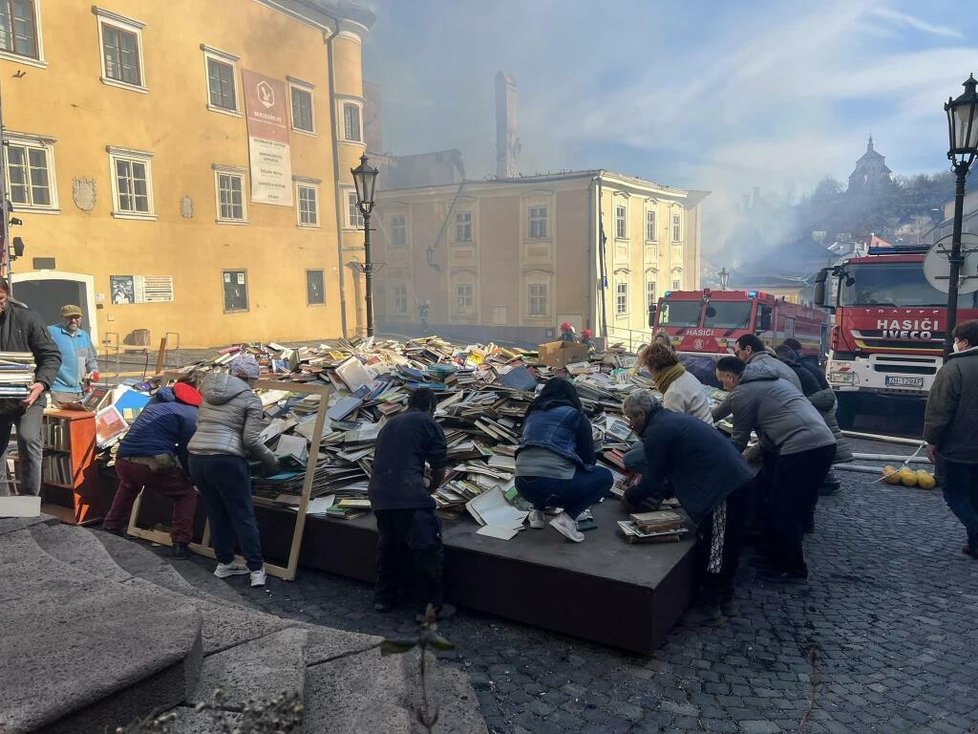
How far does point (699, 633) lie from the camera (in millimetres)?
4406

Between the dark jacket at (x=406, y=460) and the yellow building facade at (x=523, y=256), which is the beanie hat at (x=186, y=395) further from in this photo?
the yellow building facade at (x=523, y=256)

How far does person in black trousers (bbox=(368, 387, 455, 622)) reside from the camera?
15.0ft

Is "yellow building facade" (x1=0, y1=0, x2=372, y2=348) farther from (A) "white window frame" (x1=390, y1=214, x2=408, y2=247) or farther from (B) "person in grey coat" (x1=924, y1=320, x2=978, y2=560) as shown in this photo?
(B) "person in grey coat" (x1=924, y1=320, x2=978, y2=560)

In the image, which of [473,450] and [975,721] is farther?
[473,450]

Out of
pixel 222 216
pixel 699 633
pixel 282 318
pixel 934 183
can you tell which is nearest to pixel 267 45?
pixel 222 216

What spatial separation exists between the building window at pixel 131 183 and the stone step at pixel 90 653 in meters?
21.2

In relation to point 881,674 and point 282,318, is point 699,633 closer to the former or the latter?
point 881,674

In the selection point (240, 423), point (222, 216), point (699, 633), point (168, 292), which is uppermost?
point (222, 216)

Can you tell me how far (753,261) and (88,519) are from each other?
6770 cm

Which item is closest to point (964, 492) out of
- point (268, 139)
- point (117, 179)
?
point (117, 179)

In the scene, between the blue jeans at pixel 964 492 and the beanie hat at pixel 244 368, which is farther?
the blue jeans at pixel 964 492

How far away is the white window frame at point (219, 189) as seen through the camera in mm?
23859

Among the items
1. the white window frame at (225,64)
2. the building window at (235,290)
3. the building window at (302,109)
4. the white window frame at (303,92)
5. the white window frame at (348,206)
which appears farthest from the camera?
the white window frame at (348,206)

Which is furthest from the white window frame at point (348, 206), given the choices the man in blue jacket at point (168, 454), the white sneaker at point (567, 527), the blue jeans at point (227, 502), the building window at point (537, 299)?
the white sneaker at point (567, 527)
